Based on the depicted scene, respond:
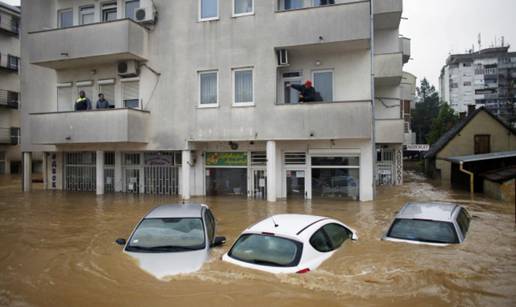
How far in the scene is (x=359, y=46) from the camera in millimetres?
15797

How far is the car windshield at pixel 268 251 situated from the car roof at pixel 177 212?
69.6 inches

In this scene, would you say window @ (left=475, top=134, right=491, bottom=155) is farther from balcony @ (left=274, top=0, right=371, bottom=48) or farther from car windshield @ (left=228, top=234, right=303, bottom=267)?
car windshield @ (left=228, top=234, right=303, bottom=267)

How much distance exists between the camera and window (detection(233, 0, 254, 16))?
16.7m

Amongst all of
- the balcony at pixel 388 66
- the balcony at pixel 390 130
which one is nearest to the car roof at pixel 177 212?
the balcony at pixel 388 66

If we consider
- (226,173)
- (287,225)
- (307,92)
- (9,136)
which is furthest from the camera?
(9,136)

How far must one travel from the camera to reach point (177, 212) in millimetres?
7891

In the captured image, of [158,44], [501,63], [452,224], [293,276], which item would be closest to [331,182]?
[452,224]

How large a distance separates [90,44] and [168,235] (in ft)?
47.1

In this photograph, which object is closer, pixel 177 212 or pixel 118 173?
pixel 177 212

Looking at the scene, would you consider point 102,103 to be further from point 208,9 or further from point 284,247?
point 284,247

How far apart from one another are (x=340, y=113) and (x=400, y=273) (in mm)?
9576

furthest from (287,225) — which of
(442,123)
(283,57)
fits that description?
(442,123)

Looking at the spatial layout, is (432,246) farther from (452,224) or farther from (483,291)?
(483,291)

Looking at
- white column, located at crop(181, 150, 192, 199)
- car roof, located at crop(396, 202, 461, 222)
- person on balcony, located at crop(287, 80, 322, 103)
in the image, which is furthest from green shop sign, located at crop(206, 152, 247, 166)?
car roof, located at crop(396, 202, 461, 222)
